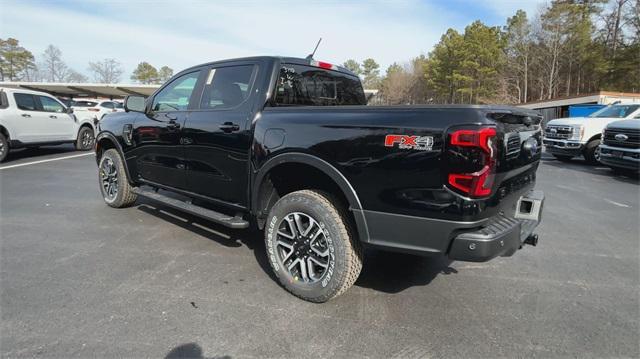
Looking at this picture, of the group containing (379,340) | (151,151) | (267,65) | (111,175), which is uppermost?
(267,65)

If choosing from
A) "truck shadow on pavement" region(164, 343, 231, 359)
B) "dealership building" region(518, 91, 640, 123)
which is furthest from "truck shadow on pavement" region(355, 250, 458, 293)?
"dealership building" region(518, 91, 640, 123)

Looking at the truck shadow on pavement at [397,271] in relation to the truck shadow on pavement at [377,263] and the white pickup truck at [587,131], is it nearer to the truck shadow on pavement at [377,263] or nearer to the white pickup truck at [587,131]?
the truck shadow on pavement at [377,263]

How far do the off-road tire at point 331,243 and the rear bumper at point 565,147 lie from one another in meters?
11.3

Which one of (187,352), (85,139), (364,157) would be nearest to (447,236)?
(364,157)

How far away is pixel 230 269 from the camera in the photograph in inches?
136

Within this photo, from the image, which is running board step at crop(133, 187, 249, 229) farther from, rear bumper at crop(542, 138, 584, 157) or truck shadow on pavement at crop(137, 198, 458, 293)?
rear bumper at crop(542, 138, 584, 157)

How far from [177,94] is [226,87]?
820 mm

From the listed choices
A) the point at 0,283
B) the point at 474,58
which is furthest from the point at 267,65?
the point at 474,58

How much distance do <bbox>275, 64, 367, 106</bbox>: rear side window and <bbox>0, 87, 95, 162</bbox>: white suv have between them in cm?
926

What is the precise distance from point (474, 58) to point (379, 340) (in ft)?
165

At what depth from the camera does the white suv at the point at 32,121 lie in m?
9.34

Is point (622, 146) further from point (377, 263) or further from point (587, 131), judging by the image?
point (377, 263)

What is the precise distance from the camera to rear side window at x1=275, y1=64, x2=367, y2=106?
348 centimetres

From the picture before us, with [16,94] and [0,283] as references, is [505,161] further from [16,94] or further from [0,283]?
[16,94]
